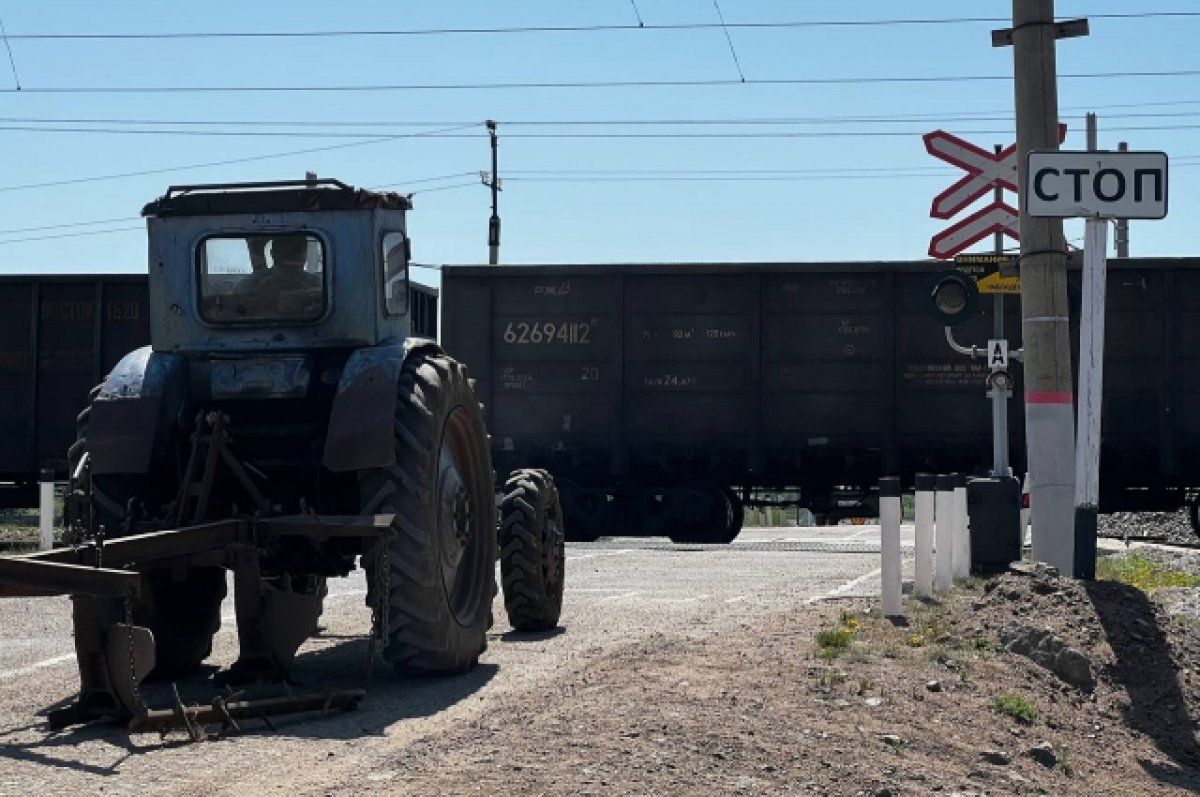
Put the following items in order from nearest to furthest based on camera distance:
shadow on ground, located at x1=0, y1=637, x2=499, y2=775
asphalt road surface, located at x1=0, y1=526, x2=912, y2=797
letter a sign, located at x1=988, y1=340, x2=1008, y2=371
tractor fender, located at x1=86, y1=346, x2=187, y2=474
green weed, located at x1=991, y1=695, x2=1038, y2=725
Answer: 1. asphalt road surface, located at x1=0, y1=526, x2=912, y2=797
2. shadow on ground, located at x1=0, y1=637, x2=499, y2=775
3. green weed, located at x1=991, y1=695, x2=1038, y2=725
4. tractor fender, located at x1=86, y1=346, x2=187, y2=474
5. letter a sign, located at x1=988, y1=340, x2=1008, y2=371

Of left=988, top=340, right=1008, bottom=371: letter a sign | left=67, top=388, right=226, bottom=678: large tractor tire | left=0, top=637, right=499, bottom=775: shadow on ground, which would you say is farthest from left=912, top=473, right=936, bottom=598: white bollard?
left=67, top=388, right=226, bottom=678: large tractor tire

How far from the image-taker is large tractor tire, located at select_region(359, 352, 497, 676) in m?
8.39

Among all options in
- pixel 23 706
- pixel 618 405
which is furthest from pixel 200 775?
pixel 618 405

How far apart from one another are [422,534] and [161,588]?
159cm

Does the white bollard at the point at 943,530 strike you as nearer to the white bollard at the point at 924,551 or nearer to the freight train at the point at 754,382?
the white bollard at the point at 924,551

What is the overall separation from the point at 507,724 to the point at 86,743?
1648 mm

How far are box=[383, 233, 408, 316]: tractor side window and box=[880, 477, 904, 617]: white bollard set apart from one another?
317 cm

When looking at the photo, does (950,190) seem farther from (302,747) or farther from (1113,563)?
(302,747)

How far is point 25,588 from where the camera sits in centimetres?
654

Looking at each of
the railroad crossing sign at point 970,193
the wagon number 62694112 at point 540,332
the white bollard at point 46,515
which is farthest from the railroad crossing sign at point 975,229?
the white bollard at point 46,515

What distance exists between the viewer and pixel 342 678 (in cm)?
915

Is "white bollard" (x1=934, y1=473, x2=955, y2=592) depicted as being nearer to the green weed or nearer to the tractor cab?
the green weed

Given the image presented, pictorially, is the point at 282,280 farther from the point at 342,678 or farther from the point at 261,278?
the point at 342,678

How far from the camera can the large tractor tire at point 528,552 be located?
10461mm
